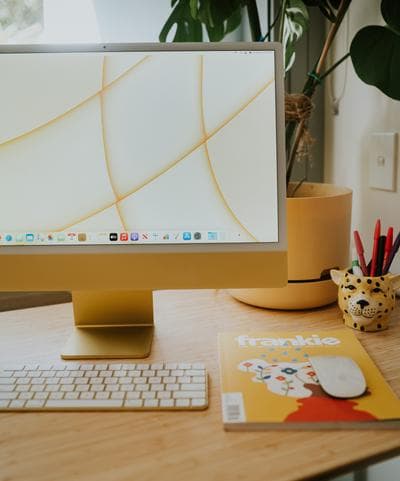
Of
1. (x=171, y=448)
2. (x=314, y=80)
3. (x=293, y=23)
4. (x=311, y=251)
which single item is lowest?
(x=171, y=448)

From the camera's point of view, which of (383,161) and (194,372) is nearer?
(194,372)

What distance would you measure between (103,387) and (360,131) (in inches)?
29.6

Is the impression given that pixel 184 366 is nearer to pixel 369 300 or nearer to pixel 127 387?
pixel 127 387

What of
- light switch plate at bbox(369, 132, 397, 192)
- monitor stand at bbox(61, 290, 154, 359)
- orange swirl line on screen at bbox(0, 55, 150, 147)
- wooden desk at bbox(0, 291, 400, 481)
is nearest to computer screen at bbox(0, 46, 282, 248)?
orange swirl line on screen at bbox(0, 55, 150, 147)

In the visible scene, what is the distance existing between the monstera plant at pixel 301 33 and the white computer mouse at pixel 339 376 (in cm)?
43

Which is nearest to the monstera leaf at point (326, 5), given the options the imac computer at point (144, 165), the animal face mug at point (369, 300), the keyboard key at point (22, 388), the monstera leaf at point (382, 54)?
the monstera leaf at point (382, 54)

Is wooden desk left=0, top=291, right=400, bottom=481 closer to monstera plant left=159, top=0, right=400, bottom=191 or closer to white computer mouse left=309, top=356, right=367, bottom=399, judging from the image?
white computer mouse left=309, top=356, right=367, bottom=399

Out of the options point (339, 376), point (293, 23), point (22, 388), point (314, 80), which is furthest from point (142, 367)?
point (293, 23)

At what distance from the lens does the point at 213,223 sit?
0.72 meters

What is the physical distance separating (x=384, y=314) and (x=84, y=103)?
55 centimetres

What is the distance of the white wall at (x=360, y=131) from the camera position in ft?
3.27

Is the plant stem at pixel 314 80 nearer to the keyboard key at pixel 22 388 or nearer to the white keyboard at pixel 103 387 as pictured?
the white keyboard at pixel 103 387

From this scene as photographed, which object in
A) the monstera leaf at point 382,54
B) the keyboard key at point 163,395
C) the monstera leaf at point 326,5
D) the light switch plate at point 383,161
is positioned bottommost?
the keyboard key at point 163,395

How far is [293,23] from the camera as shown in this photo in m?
1.00
